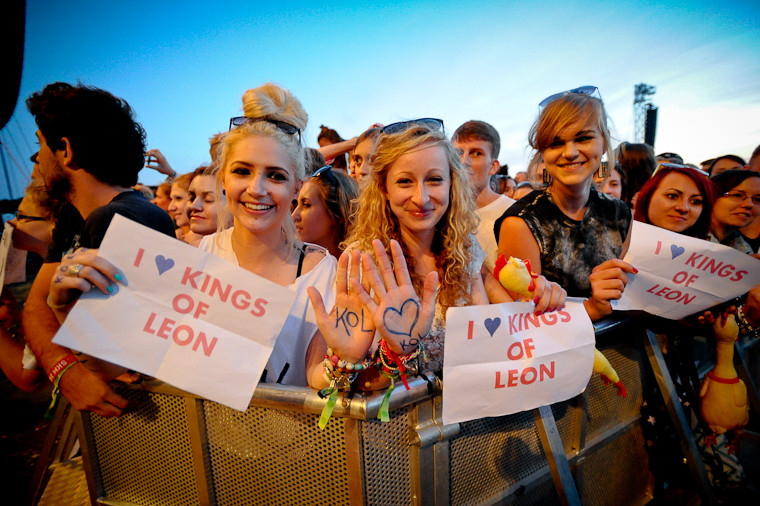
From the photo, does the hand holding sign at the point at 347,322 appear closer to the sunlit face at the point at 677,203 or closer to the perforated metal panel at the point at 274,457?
the perforated metal panel at the point at 274,457

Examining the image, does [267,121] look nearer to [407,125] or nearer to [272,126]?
[272,126]

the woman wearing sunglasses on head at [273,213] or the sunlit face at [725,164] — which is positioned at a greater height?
the sunlit face at [725,164]

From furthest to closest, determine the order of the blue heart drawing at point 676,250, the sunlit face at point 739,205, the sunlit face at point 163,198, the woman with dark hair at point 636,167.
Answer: the sunlit face at point 163,198, the woman with dark hair at point 636,167, the sunlit face at point 739,205, the blue heart drawing at point 676,250

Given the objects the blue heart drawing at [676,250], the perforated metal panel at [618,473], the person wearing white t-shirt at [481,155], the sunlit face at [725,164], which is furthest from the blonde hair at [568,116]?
the sunlit face at [725,164]

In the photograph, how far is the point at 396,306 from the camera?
4.00 ft

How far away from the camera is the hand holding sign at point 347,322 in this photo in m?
1.19

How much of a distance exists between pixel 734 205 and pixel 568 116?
5.86 feet

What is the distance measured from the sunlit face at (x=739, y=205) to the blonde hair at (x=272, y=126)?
3.26 meters

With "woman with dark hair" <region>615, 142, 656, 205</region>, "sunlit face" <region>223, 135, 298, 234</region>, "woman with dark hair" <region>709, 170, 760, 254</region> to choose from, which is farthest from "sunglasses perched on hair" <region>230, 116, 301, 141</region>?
"woman with dark hair" <region>615, 142, 656, 205</region>

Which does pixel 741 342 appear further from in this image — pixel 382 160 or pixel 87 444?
pixel 87 444

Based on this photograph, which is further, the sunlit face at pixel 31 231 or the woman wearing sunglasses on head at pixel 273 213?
the sunlit face at pixel 31 231

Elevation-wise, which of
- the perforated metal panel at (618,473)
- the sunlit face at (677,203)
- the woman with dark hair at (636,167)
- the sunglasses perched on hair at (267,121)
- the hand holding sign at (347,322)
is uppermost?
the woman with dark hair at (636,167)

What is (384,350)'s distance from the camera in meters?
1.22

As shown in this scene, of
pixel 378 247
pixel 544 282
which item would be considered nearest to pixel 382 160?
pixel 378 247
